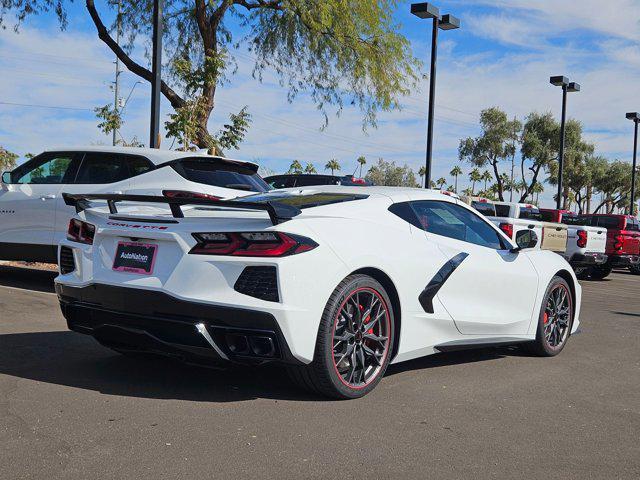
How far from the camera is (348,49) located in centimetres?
2053

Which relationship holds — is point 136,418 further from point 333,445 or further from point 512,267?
point 512,267

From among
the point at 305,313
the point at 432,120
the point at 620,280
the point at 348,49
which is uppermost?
the point at 348,49

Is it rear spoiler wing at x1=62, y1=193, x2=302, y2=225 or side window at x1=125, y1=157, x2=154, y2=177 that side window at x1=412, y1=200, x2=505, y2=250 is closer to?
rear spoiler wing at x1=62, y1=193, x2=302, y2=225

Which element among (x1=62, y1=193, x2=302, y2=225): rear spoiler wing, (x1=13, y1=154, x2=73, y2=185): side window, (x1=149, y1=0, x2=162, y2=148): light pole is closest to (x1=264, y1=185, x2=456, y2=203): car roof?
(x1=62, y1=193, x2=302, y2=225): rear spoiler wing

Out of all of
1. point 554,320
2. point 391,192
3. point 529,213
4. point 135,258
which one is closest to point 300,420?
point 135,258

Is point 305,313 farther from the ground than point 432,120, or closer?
closer

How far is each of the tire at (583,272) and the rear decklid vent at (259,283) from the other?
15.2 m

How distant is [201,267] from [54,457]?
52.2 inches

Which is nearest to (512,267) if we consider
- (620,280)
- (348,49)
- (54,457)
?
(54,457)

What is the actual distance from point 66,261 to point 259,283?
5.31 feet

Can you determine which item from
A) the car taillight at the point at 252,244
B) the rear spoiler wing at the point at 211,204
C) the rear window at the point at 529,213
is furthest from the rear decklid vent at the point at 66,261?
the rear window at the point at 529,213

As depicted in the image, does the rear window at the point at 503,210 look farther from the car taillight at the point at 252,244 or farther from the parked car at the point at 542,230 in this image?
the car taillight at the point at 252,244

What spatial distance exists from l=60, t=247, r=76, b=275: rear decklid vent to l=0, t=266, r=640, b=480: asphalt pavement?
72 cm

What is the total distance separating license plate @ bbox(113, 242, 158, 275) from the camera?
4523 millimetres
